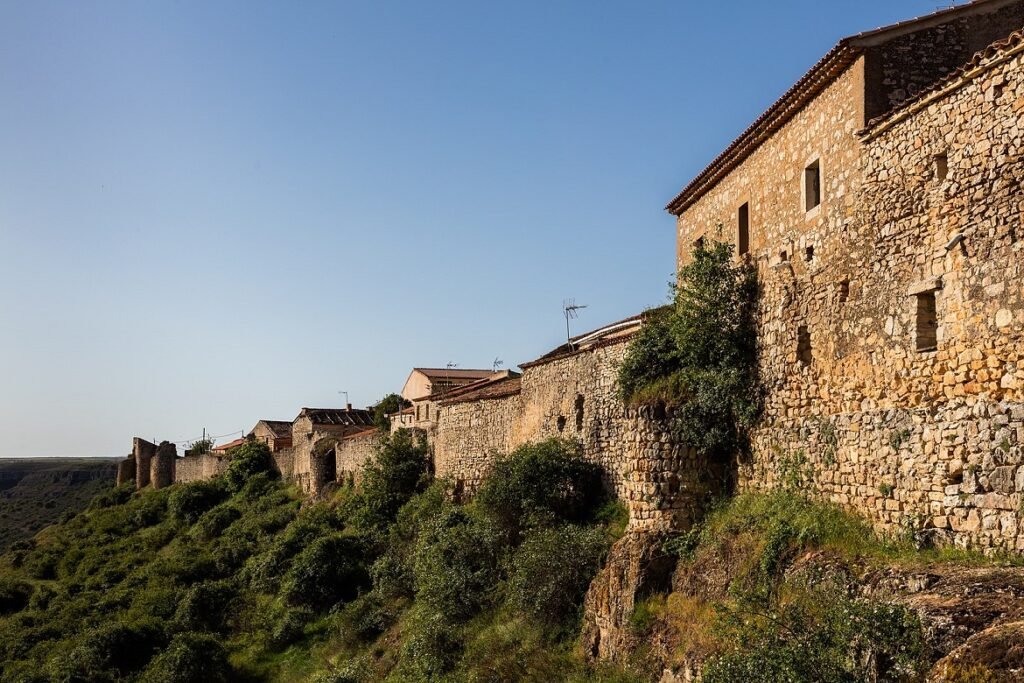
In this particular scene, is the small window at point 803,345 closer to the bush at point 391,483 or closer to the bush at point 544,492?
the bush at point 544,492

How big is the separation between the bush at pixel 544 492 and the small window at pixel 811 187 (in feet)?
28.4

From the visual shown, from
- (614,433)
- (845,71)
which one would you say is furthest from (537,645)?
(845,71)

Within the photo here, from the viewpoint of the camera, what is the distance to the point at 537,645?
1664 centimetres

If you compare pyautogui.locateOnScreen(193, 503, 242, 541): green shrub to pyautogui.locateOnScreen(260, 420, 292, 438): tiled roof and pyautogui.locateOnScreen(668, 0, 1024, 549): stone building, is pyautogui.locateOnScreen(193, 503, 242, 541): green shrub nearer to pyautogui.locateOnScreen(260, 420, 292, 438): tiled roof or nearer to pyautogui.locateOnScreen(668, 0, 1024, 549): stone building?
pyautogui.locateOnScreen(260, 420, 292, 438): tiled roof

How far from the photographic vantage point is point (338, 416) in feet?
183

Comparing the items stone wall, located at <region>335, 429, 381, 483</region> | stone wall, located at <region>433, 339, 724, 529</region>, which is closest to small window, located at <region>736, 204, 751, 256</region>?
stone wall, located at <region>433, 339, 724, 529</region>

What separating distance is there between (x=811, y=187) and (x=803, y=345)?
8.40 feet

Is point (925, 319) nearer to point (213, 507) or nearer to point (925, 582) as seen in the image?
point (925, 582)

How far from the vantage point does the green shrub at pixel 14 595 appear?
133ft

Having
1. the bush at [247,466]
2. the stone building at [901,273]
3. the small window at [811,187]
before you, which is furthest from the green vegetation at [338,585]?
the small window at [811,187]

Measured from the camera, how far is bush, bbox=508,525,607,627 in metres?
17.0

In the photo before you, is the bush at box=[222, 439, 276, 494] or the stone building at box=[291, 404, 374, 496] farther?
the bush at box=[222, 439, 276, 494]

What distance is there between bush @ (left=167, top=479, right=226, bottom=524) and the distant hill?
916 inches

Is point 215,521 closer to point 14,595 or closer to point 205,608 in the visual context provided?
point 14,595
